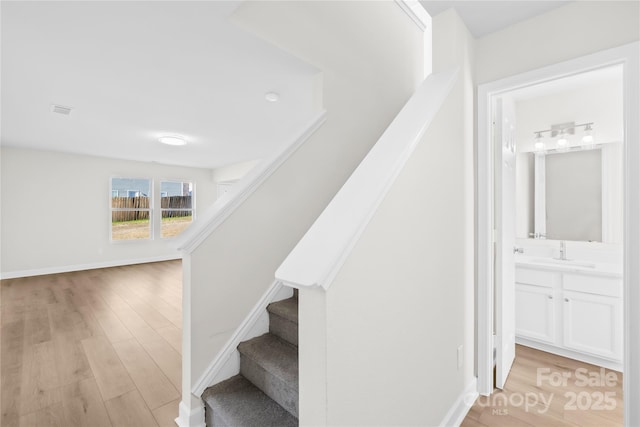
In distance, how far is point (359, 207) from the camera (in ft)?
2.93

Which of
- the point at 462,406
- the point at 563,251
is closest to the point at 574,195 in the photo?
the point at 563,251

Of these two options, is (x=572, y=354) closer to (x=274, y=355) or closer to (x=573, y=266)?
(x=573, y=266)

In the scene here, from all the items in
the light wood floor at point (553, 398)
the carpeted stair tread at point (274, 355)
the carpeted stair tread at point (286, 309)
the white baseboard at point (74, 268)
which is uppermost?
the carpeted stair tread at point (286, 309)

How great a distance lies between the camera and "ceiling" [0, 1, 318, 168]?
1.70 m

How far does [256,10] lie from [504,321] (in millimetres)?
2735

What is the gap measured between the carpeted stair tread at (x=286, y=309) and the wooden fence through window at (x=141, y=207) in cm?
594

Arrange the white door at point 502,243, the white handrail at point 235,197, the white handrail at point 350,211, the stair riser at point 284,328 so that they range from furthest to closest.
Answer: the white door at point 502,243 < the stair riser at point 284,328 < the white handrail at point 235,197 < the white handrail at point 350,211

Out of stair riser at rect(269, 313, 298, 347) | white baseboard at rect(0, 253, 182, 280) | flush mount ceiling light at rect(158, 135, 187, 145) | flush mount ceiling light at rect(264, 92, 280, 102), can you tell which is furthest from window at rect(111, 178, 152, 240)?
stair riser at rect(269, 313, 298, 347)

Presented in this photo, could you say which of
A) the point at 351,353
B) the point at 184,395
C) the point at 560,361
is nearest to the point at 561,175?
the point at 560,361

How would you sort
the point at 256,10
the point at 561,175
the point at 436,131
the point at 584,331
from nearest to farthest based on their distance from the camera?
1. the point at 436,131
2. the point at 256,10
3. the point at 584,331
4. the point at 561,175

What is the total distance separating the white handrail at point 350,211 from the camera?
783mm

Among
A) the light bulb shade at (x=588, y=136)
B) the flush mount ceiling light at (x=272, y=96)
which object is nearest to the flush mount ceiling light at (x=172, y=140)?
the flush mount ceiling light at (x=272, y=96)

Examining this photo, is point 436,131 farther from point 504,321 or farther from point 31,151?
point 31,151

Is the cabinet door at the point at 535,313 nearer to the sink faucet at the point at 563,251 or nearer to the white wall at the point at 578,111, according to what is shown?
the sink faucet at the point at 563,251
